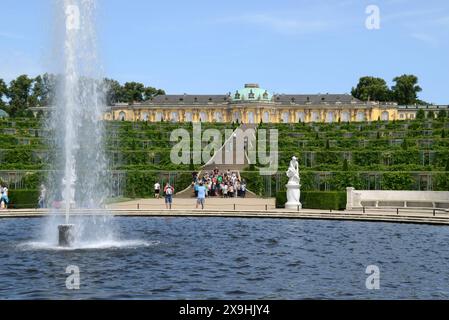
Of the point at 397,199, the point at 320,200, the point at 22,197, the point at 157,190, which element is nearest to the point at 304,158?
the point at 157,190

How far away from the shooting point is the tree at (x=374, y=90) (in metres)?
145

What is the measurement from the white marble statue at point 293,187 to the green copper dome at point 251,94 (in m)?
113

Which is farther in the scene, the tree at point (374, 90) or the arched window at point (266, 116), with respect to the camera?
the arched window at point (266, 116)

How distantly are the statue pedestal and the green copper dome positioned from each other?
369 ft

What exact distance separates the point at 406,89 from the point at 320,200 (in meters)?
113

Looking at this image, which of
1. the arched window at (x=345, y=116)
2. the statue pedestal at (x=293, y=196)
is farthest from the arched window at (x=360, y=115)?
the statue pedestal at (x=293, y=196)

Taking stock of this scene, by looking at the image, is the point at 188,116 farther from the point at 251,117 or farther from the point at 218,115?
the point at 251,117

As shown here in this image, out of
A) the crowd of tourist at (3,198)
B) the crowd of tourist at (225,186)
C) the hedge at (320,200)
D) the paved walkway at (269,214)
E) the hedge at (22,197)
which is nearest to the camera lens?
the paved walkway at (269,214)

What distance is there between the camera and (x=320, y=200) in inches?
1387

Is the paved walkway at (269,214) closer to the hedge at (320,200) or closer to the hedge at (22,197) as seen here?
the hedge at (320,200)

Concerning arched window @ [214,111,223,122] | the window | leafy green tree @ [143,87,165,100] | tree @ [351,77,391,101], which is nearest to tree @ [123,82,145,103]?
leafy green tree @ [143,87,165,100]

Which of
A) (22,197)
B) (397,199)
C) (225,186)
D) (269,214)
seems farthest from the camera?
(225,186)
